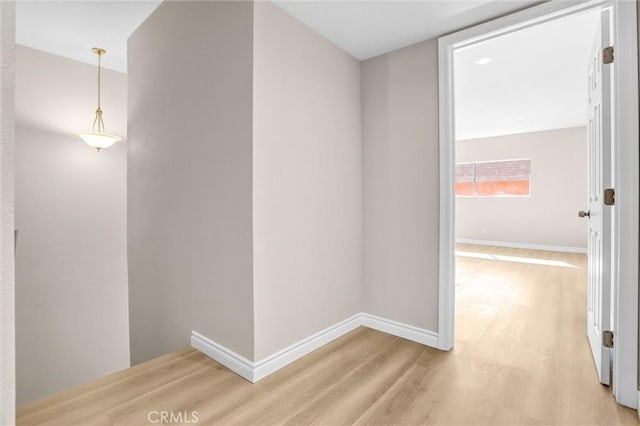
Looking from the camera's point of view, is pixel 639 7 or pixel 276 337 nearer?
pixel 639 7

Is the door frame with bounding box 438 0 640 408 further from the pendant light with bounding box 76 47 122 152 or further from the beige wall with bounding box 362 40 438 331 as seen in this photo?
the pendant light with bounding box 76 47 122 152

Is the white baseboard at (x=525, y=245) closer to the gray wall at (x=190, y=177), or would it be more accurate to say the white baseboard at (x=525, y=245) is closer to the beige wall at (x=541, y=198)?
the beige wall at (x=541, y=198)

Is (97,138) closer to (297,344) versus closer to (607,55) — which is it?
(297,344)

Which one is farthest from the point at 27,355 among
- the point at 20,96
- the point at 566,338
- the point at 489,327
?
the point at 566,338

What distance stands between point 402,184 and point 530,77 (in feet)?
8.34

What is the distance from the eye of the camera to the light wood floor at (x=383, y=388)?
1.58 metres

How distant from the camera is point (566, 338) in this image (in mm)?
2463

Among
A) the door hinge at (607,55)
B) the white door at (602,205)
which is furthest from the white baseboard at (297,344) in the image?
the door hinge at (607,55)

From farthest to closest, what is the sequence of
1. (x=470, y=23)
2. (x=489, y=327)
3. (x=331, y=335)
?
(x=489, y=327)
(x=331, y=335)
(x=470, y=23)

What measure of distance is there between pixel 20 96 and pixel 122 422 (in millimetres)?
3543

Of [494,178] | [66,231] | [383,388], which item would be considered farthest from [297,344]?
[494,178]

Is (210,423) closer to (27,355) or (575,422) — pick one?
(575,422)

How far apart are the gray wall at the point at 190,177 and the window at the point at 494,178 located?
7.22 metres

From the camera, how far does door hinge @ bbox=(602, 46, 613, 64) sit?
1.72m
